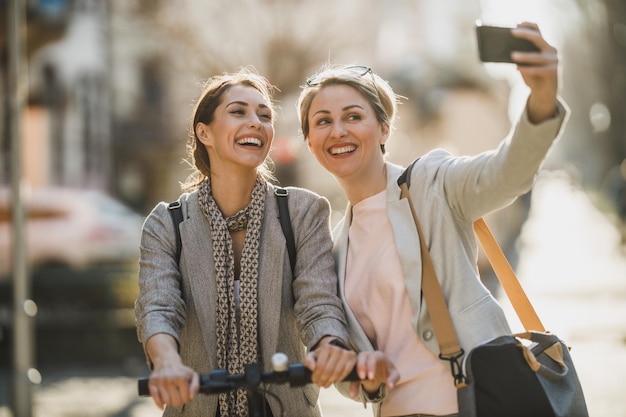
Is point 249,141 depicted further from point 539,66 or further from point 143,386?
point 539,66

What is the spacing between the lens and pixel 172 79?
3266 cm

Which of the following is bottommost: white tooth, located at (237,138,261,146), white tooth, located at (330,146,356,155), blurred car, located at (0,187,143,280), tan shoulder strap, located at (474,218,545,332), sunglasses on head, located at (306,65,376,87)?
tan shoulder strap, located at (474,218,545,332)

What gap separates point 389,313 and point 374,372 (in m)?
0.38

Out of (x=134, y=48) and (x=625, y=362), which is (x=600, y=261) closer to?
(x=625, y=362)

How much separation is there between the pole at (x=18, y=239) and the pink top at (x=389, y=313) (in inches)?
188

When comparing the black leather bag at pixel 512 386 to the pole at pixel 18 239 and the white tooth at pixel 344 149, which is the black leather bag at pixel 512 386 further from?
the pole at pixel 18 239

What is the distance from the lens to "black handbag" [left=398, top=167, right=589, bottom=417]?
8.61 feet

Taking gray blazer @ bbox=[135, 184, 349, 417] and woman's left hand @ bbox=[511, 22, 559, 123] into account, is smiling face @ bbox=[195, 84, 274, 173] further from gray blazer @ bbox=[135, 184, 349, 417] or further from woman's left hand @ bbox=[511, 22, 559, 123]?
woman's left hand @ bbox=[511, 22, 559, 123]

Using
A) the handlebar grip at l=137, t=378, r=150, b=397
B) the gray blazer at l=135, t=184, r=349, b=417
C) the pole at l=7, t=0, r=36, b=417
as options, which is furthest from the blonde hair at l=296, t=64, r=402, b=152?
the pole at l=7, t=0, r=36, b=417

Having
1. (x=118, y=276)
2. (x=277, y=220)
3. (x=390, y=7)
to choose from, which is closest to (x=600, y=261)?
(x=118, y=276)

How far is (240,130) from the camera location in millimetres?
3152

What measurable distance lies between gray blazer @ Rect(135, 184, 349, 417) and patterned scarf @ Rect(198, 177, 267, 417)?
0.11ft

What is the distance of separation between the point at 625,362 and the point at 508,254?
41.7 ft

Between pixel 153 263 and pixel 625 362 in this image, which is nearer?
pixel 153 263
